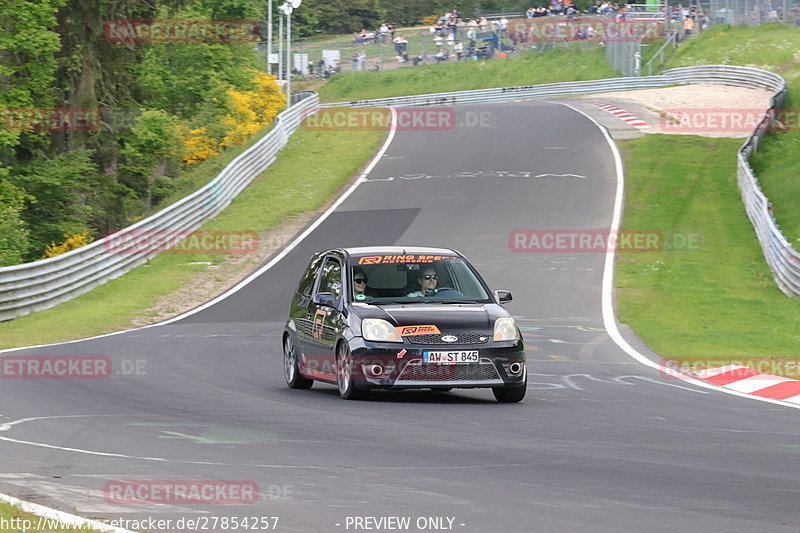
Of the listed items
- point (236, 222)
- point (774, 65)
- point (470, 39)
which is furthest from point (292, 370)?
point (470, 39)

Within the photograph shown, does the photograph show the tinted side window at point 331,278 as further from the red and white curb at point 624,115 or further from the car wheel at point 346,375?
the red and white curb at point 624,115

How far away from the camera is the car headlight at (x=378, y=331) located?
38.3 ft

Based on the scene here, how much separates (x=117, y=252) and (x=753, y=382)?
17247mm

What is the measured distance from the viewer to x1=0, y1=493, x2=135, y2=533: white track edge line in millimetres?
6074

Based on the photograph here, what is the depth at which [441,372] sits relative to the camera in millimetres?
11578

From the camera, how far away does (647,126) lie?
46344 millimetres

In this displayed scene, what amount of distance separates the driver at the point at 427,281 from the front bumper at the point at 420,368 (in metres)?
1.15

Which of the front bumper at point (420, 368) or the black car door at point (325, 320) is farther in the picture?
the black car door at point (325, 320)

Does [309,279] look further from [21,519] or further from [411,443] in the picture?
[21,519]

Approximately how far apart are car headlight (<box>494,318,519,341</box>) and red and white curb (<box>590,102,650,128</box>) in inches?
1408

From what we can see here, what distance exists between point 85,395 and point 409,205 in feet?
75.1

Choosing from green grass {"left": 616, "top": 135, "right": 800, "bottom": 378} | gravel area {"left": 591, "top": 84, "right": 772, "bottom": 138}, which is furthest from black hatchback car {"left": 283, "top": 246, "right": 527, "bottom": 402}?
gravel area {"left": 591, "top": 84, "right": 772, "bottom": 138}

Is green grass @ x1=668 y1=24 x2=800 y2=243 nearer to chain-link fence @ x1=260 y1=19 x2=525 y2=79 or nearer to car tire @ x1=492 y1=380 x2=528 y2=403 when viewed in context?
chain-link fence @ x1=260 y1=19 x2=525 y2=79

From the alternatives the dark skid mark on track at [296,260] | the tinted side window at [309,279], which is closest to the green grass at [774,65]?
the dark skid mark on track at [296,260]
